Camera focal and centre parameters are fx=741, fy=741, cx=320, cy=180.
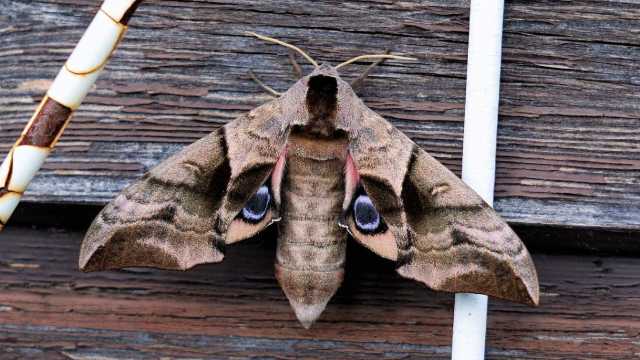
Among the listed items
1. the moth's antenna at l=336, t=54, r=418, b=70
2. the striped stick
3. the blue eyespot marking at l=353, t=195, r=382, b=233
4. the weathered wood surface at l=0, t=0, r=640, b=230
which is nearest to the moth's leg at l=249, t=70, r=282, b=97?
the weathered wood surface at l=0, t=0, r=640, b=230

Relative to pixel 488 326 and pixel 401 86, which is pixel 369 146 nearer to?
pixel 401 86

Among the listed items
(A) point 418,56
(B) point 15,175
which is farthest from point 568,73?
(B) point 15,175

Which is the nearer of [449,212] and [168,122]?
[449,212]

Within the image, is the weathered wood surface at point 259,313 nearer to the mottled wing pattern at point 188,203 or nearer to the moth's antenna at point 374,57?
the mottled wing pattern at point 188,203

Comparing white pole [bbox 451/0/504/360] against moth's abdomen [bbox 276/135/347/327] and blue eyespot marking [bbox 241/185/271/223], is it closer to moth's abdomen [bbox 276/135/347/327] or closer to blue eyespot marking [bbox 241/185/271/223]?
moth's abdomen [bbox 276/135/347/327]

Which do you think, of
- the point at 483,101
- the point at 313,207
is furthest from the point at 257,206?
the point at 483,101
